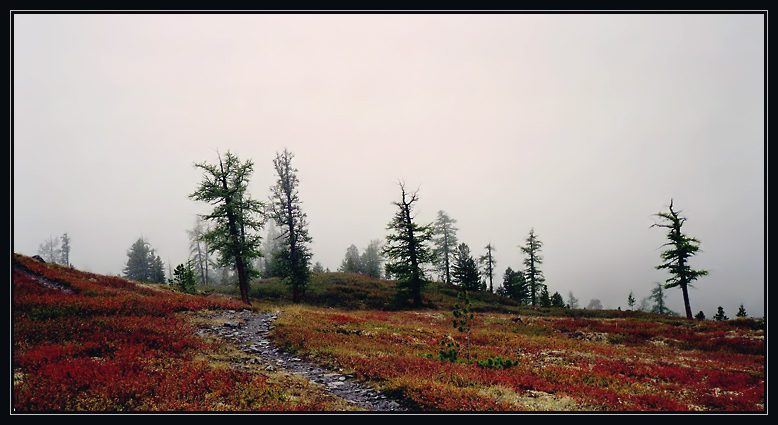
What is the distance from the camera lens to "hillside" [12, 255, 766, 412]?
24.0ft

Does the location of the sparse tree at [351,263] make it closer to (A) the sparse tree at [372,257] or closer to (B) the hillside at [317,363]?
(A) the sparse tree at [372,257]

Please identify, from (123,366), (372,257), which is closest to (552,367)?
(123,366)

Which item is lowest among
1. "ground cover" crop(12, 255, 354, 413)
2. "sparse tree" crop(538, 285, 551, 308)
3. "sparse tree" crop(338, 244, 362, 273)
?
"sparse tree" crop(538, 285, 551, 308)

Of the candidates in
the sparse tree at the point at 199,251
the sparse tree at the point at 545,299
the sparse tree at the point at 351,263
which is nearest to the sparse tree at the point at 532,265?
the sparse tree at the point at 545,299

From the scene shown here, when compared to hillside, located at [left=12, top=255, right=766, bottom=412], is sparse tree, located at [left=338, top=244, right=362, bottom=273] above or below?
below

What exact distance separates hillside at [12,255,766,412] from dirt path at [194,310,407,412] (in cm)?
19

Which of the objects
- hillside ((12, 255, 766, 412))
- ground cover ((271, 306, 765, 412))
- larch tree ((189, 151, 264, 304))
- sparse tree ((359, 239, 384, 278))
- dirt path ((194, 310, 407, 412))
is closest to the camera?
hillside ((12, 255, 766, 412))

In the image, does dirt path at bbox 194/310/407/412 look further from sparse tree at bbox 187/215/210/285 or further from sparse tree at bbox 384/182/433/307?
sparse tree at bbox 187/215/210/285

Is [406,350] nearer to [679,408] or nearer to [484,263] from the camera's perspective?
[679,408]

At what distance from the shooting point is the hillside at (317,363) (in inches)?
289

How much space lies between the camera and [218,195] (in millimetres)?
26141

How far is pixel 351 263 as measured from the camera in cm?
6594

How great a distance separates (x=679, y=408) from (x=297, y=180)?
3366cm

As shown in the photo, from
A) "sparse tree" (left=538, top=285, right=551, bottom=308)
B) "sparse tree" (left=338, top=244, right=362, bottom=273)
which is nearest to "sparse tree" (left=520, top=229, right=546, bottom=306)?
"sparse tree" (left=538, top=285, right=551, bottom=308)
